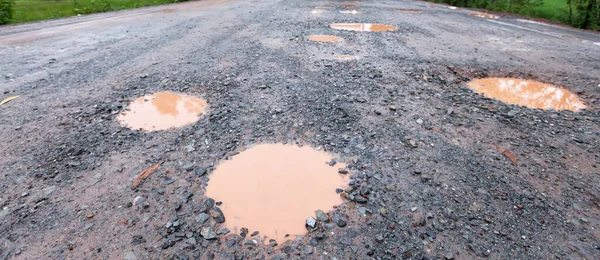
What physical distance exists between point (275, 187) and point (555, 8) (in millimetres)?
13136

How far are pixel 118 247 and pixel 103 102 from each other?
107 inches

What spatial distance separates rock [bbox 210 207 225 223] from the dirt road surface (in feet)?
0.07

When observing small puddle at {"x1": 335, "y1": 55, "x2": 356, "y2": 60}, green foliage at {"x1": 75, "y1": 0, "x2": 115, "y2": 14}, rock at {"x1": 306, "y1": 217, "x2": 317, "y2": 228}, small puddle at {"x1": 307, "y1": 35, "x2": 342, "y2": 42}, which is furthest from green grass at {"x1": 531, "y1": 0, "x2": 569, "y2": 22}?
green foliage at {"x1": 75, "y1": 0, "x2": 115, "y2": 14}

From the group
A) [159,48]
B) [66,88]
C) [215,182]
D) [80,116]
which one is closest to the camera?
[215,182]

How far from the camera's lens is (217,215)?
241 centimetres

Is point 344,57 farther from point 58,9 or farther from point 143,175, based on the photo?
point 58,9

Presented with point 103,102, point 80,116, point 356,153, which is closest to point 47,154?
point 80,116

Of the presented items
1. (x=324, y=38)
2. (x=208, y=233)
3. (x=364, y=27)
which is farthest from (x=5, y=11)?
(x=208, y=233)

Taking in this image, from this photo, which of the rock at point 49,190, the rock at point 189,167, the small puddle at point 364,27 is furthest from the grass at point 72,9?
the rock at point 189,167

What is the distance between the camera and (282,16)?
956 centimetres

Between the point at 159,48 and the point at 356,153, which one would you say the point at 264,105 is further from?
the point at 159,48

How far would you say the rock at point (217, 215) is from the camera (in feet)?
7.79

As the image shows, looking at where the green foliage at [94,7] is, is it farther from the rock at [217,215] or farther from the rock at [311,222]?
the rock at [311,222]

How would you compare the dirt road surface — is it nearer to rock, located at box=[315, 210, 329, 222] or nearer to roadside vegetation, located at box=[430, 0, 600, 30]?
rock, located at box=[315, 210, 329, 222]
